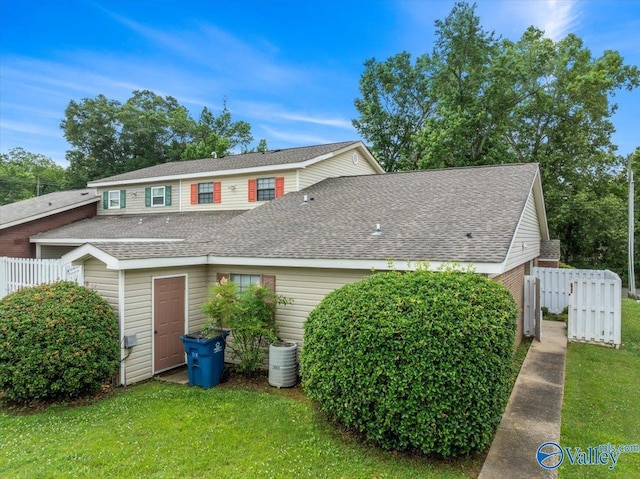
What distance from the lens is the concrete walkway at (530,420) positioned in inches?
179

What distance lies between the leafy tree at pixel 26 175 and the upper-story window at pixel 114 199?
29.0 metres

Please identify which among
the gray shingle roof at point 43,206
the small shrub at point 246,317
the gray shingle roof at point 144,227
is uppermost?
the gray shingle roof at point 43,206

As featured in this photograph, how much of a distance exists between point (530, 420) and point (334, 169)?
11.9m

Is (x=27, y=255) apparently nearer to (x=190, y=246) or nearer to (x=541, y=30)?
(x=190, y=246)

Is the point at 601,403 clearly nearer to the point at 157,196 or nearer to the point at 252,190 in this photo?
the point at 252,190

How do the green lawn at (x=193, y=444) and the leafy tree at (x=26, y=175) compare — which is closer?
the green lawn at (x=193, y=444)

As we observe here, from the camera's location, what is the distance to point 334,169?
16.0 metres

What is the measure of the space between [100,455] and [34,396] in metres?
2.35

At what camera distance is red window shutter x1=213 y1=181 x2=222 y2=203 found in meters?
15.8

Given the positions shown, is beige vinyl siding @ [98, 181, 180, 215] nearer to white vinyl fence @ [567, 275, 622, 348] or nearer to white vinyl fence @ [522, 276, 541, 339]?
white vinyl fence @ [522, 276, 541, 339]

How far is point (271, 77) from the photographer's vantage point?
81.6 ft

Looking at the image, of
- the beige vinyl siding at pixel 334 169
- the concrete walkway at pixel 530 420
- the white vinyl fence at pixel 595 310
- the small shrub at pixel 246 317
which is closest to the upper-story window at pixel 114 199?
the beige vinyl siding at pixel 334 169

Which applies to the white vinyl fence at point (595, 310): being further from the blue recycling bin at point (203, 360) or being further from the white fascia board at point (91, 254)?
the white fascia board at point (91, 254)


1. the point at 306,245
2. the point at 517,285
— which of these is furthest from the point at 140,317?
the point at 517,285
